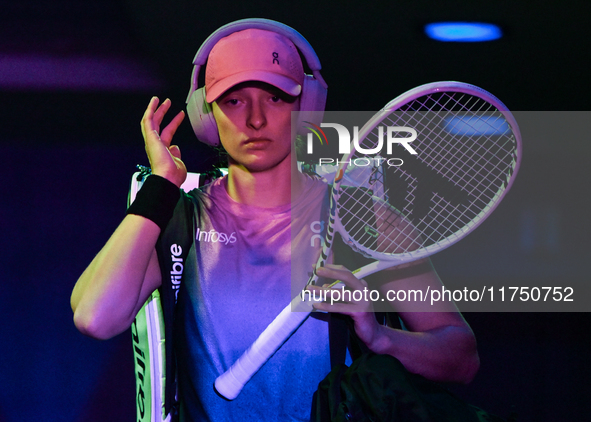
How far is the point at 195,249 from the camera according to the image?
102 centimetres

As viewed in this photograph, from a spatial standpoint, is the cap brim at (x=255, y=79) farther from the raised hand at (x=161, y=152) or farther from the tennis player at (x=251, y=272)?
the raised hand at (x=161, y=152)

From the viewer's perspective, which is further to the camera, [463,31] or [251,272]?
[463,31]

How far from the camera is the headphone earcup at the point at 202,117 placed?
40.9 inches

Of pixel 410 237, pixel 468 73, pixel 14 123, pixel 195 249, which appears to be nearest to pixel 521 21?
pixel 468 73

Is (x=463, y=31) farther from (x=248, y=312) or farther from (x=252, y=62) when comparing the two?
(x=248, y=312)

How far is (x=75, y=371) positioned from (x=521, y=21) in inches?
104

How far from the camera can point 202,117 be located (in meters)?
1.04

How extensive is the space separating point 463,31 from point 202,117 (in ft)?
6.08

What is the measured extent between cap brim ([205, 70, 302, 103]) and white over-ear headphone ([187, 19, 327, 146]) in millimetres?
71

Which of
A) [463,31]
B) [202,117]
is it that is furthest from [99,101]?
[463,31]

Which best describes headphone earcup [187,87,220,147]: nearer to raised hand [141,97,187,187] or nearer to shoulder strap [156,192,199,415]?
raised hand [141,97,187,187]

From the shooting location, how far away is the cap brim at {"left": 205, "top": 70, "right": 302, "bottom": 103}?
0.93 meters

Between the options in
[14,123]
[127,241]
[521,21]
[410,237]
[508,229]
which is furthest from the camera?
[508,229]

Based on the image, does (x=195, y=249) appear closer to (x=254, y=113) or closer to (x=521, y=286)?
(x=254, y=113)
